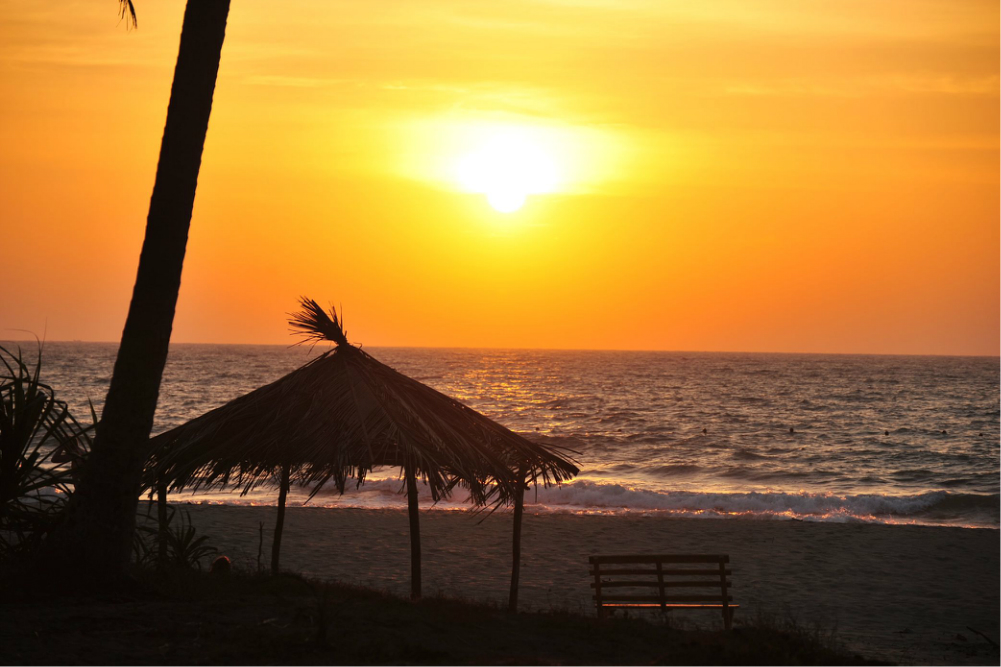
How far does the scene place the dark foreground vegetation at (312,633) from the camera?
224 inches

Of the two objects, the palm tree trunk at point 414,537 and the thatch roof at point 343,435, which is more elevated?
the thatch roof at point 343,435

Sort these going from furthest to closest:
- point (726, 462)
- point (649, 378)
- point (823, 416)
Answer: point (649, 378) < point (823, 416) < point (726, 462)

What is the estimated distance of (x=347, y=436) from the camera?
8.71m

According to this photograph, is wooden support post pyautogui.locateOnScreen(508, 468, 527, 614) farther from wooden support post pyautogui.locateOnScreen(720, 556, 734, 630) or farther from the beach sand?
wooden support post pyautogui.locateOnScreen(720, 556, 734, 630)

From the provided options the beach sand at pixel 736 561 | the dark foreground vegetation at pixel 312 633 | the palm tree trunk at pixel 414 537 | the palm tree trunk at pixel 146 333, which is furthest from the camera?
the beach sand at pixel 736 561

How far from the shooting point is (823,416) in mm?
56094

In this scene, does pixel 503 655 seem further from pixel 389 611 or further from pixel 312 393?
pixel 312 393

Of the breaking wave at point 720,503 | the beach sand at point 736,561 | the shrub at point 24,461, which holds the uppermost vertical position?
the shrub at point 24,461

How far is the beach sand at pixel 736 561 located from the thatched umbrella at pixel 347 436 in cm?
331

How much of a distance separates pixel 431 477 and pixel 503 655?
7.62ft

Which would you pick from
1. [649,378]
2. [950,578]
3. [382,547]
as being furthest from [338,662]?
[649,378]

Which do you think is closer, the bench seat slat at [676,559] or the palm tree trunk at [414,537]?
the palm tree trunk at [414,537]

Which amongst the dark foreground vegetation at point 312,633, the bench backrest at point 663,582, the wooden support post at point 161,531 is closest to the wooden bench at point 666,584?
the bench backrest at point 663,582

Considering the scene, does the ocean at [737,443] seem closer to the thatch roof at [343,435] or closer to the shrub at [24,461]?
the thatch roof at [343,435]
